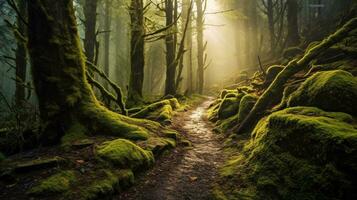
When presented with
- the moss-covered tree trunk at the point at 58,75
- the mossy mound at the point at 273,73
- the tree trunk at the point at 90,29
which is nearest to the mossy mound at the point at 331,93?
the mossy mound at the point at 273,73

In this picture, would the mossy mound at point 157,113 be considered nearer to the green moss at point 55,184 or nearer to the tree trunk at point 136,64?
the tree trunk at point 136,64

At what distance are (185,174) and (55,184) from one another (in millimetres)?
2736

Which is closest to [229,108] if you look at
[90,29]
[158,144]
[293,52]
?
[158,144]

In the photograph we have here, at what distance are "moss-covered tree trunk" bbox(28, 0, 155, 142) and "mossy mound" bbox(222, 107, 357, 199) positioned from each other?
335 cm

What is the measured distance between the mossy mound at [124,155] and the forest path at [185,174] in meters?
0.28

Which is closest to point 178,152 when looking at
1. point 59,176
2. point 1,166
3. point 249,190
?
point 249,190

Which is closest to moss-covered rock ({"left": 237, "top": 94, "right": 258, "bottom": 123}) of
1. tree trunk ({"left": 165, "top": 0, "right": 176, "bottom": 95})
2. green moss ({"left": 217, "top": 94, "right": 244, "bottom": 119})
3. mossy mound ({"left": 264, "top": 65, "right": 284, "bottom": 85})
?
green moss ({"left": 217, "top": 94, "right": 244, "bottom": 119})

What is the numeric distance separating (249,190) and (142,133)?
11.0 feet

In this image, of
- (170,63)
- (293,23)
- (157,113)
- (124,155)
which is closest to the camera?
(124,155)

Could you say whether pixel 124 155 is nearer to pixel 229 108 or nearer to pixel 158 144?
pixel 158 144

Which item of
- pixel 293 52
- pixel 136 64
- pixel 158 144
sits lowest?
pixel 158 144

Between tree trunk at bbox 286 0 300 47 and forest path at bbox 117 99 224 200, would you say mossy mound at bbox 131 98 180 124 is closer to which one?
forest path at bbox 117 99 224 200

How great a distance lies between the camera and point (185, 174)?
641cm

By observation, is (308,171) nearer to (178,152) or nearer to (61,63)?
(178,152)
